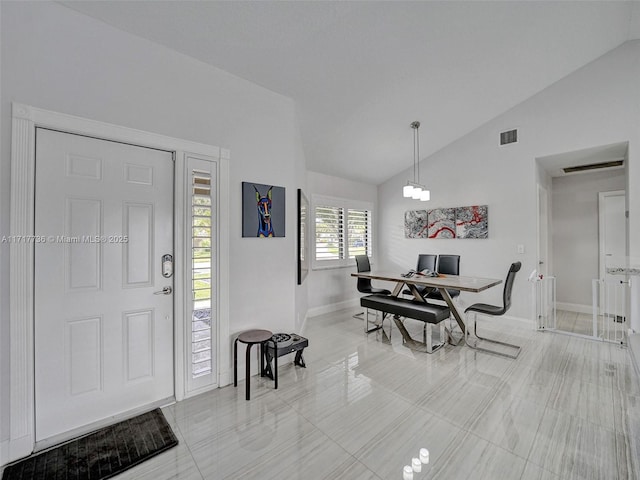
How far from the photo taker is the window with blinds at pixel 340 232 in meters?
5.03

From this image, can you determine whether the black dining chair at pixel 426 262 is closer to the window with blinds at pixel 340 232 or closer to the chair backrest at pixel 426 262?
the chair backrest at pixel 426 262

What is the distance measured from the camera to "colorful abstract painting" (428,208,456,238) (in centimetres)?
497

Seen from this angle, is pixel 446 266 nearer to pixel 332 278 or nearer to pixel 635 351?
pixel 332 278

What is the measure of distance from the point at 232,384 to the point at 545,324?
4.56 m

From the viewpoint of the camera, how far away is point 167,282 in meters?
2.33

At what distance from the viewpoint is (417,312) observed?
10.9 ft

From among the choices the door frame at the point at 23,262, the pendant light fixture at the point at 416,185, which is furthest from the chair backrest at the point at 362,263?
the door frame at the point at 23,262

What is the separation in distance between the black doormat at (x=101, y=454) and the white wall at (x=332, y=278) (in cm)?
310

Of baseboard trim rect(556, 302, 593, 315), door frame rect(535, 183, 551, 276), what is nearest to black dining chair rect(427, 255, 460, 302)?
door frame rect(535, 183, 551, 276)

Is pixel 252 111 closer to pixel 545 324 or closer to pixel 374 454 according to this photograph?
pixel 374 454

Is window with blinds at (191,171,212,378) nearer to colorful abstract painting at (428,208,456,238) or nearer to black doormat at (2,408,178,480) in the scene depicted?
black doormat at (2,408,178,480)

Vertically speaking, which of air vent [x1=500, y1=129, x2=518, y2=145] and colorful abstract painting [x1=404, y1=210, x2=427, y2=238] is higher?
air vent [x1=500, y1=129, x2=518, y2=145]

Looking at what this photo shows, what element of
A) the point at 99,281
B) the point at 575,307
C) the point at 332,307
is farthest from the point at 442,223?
the point at 99,281

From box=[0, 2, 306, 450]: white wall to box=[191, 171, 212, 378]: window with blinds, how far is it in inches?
8.8
